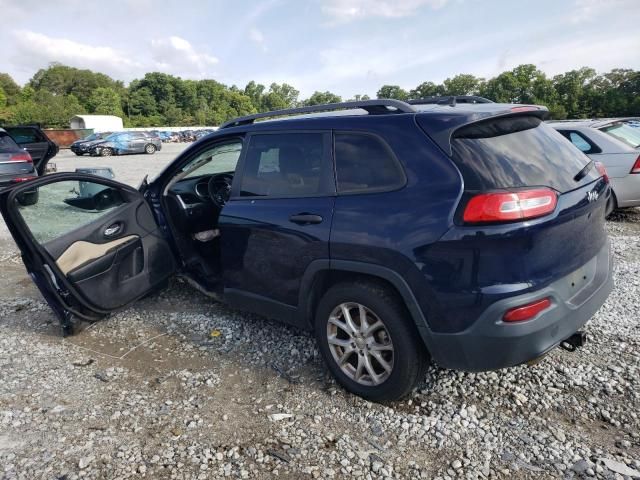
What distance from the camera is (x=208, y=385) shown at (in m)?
3.04

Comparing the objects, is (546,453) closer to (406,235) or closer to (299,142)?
(406,235)

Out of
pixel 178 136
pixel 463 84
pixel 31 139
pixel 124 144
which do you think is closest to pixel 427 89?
pixel 463 84

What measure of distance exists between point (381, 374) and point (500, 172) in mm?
1360

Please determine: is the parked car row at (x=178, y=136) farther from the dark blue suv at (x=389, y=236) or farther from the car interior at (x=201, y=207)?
the dark blue suv at (x=389, y=236)

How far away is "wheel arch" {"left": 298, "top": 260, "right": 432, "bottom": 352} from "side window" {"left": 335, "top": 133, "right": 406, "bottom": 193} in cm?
46

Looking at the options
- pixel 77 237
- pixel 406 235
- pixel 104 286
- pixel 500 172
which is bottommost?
pixel 104 286

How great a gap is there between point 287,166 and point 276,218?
0.39 meters

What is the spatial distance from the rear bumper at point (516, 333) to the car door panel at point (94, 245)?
2681 millimetres

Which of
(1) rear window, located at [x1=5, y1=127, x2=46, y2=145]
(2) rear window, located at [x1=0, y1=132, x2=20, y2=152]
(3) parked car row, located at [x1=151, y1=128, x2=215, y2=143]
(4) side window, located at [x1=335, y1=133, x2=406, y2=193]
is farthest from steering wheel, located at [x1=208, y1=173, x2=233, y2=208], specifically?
(3) parked car row, located at [x1=151, y1=128, x2=215, y2=143]

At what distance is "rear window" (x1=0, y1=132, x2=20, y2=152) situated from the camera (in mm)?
8719

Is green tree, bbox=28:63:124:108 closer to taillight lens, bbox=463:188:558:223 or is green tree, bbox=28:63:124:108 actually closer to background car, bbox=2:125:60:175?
background car, bbox=2:125:60:175

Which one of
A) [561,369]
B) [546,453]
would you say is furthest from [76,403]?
[561,369]

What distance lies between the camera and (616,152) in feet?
20.9

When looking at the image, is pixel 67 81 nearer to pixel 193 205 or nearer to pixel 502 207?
pixel 193 205
